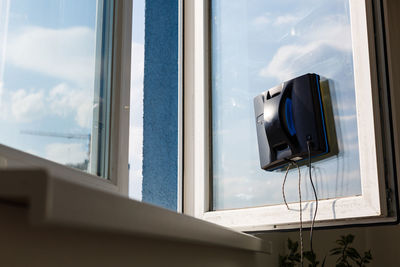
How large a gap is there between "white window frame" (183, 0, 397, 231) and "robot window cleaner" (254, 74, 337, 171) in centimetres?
12

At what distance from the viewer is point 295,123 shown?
1.34m

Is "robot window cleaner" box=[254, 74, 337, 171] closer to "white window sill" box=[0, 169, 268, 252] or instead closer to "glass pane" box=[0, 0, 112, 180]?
"glass pane" box=[0, 0, 112, 180]

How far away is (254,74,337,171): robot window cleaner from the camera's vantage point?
4.20 ft

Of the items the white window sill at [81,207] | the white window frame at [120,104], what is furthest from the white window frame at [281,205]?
the white window sill at [81,207]

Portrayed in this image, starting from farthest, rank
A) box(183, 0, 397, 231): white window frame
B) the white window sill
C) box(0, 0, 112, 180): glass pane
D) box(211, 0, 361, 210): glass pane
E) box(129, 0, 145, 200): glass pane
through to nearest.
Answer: box(129, 0, 145, 200): glass pane → box(211, 0, 361, 210): glass pane → box(183, 0, 397, 231): white window frame → box(0, 0, 112, 180): glass pane → the white window sill

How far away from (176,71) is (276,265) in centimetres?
87

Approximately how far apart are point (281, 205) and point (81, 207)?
1010 millimetres

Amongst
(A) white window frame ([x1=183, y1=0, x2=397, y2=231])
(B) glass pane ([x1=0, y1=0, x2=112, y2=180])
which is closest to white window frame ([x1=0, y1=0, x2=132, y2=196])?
(B) glass pane ([x1=0, y1=0, x2=112, y2=180])

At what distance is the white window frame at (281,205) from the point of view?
114 cm

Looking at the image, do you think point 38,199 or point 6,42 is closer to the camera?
point 38,199

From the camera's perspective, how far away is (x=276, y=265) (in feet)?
4.69

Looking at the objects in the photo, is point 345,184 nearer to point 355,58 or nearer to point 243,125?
point 355,58

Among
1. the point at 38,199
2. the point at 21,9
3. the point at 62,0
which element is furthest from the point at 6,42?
the point at 38,199

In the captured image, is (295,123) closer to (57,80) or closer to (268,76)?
(268,76)
